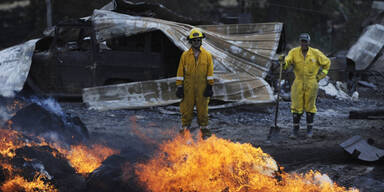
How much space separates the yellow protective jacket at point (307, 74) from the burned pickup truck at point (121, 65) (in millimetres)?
1796

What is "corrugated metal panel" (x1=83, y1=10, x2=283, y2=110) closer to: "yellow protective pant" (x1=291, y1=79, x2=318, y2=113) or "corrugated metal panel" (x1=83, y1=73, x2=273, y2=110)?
"corrugated metal panel" (x1=83, y1=73, x2=273, y2=110)

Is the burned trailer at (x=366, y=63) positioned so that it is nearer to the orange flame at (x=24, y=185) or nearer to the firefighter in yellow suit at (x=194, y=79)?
the firefighter in yellow suit at (x=194, y=79)

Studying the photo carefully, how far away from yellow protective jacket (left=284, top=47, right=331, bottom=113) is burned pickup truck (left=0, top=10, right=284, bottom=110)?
180 cm

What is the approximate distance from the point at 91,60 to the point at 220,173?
592cm

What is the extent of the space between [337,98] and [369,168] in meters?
6.20

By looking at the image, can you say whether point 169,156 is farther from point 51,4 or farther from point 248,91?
point 51,4

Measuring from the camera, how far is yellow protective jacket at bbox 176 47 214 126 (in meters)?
6.54

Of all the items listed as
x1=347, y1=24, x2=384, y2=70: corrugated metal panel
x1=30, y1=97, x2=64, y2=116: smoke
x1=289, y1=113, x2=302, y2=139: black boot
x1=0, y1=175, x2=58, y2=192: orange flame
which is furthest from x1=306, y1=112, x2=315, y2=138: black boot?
x1=347, y1=24, x2=384, y2=70: corrugated metal panel

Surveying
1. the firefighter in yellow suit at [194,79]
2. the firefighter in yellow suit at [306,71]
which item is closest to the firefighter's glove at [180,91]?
the firefighter in yellow suit at [194,79]

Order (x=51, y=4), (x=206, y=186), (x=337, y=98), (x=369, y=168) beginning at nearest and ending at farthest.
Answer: (x=206, y=186), (x=369, y=168), (x=337, y=98), (x=51, y=4)

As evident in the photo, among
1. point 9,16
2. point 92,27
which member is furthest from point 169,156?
point 9,16

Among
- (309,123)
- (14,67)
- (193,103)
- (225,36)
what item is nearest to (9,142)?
(193,103)

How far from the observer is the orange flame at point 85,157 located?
4961 mm

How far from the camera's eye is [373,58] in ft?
43.4
